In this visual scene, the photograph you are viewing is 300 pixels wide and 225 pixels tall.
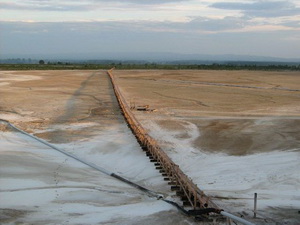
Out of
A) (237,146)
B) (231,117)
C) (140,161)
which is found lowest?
(140,161)

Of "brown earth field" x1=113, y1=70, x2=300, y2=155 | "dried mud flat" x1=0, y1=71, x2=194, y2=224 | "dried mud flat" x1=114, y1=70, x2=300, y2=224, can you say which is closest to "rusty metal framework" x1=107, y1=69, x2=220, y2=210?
"dried mud flat" x1=0, y1=71, x2=194, y2=224

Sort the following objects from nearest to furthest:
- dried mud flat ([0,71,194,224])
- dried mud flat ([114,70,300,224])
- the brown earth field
A: dried mud flat ([0,71,194,224]) < dried mud flat ([114,70,300,224]) < the brown earth field

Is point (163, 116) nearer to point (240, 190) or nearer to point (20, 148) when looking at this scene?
point (20, 148)

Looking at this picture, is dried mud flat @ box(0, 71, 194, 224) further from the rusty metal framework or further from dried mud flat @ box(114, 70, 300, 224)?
dried mud flat @ box(114, 70, 300, 224)

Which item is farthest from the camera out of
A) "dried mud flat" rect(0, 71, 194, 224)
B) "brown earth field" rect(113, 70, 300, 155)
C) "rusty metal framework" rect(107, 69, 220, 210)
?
"brown earth field" rect(113, 70, 300, 155)

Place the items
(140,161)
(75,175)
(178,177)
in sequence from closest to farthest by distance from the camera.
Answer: (178,177) → (75,175) → (140,161)

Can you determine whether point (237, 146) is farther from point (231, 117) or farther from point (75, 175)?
point (75, 175)

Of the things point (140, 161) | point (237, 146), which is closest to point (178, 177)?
point (140, 161)

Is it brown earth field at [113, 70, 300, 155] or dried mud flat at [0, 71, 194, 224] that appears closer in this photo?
dried mud flat at [0, 71, 194, 224]

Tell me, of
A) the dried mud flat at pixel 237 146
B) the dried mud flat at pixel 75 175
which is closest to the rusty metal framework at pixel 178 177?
the dried mud flat at pixel 75 175
